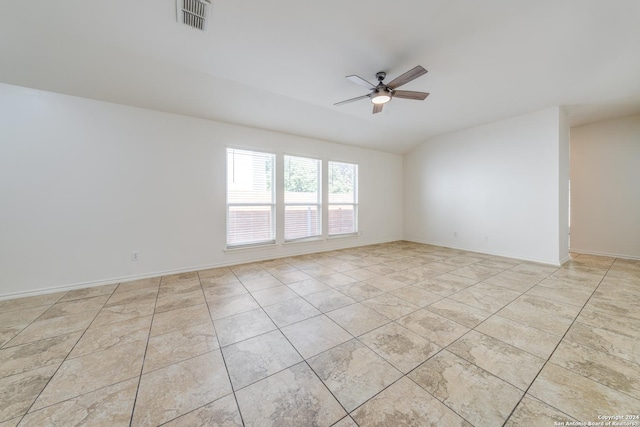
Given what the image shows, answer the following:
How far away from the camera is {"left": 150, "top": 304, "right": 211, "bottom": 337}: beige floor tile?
7.11 ft

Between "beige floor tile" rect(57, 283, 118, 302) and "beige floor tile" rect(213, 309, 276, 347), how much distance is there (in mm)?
2040

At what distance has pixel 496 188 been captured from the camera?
16.4 feet

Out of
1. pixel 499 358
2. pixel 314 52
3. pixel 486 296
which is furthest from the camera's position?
pixel 486 296

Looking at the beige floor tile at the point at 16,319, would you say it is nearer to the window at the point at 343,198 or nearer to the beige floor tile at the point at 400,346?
the beige floor tile at the point at 400,346

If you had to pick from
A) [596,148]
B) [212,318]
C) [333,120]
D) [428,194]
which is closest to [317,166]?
[333,120]

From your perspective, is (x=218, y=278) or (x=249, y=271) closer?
(x=218, y=278)

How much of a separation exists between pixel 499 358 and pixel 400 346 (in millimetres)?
733

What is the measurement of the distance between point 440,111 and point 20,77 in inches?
254

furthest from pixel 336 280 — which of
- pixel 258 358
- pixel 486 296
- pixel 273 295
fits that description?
pixel 486 296

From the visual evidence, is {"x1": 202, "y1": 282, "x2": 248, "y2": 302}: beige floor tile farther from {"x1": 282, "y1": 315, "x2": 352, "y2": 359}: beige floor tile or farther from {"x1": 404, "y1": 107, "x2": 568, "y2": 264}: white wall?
{"x1": 404, "y1": 107, "x2": 568, "y2": 264}: white wall

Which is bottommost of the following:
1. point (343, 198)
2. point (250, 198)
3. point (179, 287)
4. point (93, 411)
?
point (93, 411)

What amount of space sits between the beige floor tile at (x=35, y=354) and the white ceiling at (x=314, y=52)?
10.2 ft

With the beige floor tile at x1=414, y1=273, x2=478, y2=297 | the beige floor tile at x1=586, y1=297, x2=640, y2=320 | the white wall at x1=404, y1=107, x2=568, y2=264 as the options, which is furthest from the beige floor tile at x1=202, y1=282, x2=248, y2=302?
the white wall at x1=404, y1=107, x2=568, y2=264

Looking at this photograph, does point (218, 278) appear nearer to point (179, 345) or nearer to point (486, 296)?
point (179, 345)
